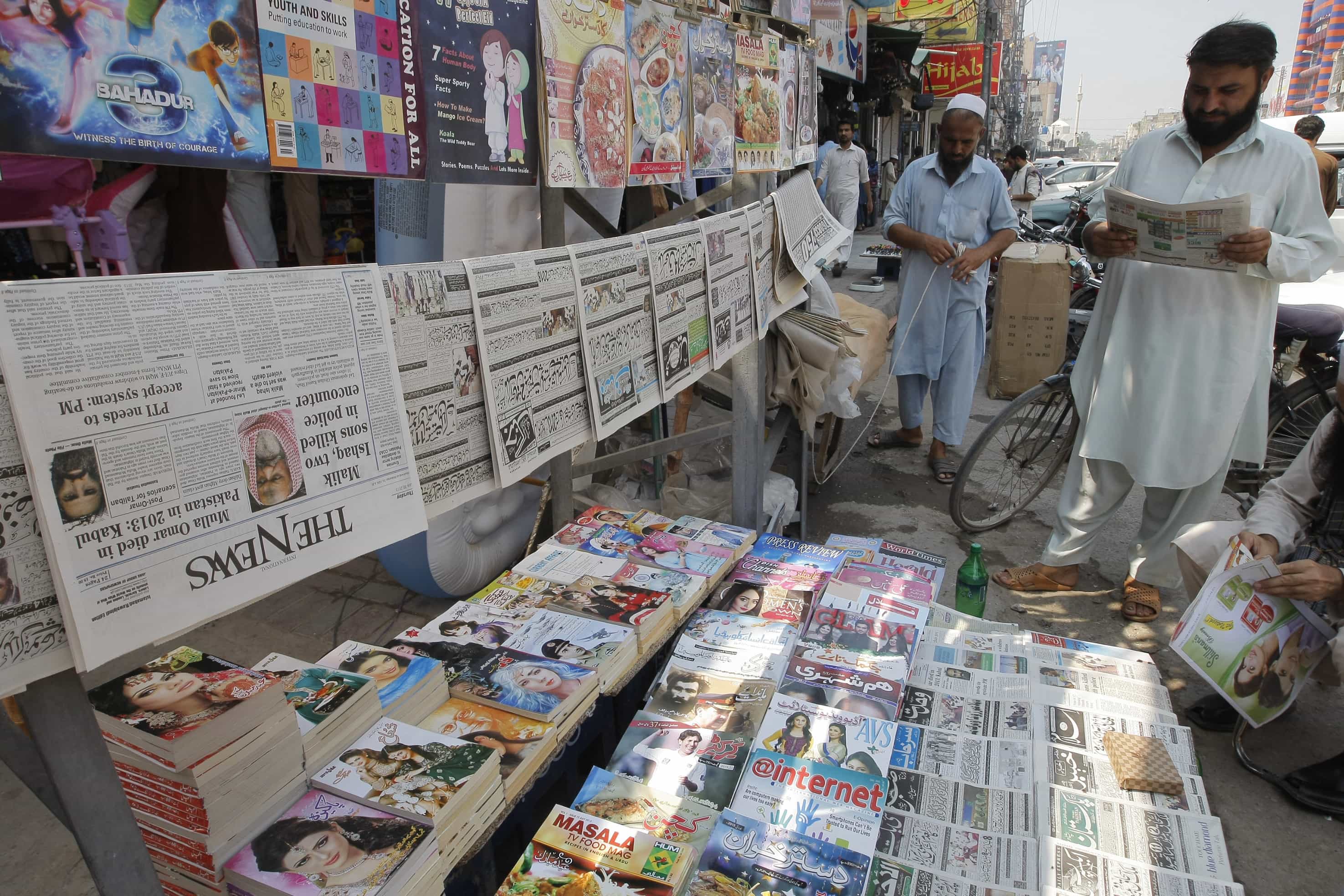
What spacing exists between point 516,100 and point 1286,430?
13.3 feet

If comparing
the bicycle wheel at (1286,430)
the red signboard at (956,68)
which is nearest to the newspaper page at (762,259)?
the bicycle wheel at (1286,430)

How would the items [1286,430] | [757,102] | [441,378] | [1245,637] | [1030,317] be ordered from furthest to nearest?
1. [1030,317]
2. [1286,430]
3. [757,102]
4. [1245,637]
5. [441,378]

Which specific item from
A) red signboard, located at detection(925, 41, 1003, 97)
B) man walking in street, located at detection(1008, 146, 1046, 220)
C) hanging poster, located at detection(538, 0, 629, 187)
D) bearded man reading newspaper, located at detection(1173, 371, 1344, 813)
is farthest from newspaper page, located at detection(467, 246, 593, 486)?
red signboard, located at detection(925, 41, 1003, 97)

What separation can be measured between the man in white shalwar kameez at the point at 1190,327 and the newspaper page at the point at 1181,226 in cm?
4

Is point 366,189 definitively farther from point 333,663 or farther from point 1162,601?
point 1162,601

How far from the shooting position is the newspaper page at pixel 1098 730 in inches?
73.3

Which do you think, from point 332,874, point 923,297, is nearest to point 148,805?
point 332,874

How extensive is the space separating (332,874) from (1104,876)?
1.44m

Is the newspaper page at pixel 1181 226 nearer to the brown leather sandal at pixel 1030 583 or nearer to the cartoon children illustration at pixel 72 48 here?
the brown leather sandal at pixel 1030 583

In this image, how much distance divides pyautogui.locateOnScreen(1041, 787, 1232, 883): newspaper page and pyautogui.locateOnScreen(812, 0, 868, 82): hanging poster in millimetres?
6924

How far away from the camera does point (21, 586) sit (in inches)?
29.2

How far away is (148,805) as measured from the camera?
3.79 ft

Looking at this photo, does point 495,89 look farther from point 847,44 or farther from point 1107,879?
point 847,44

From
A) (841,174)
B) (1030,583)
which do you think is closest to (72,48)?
(1030,583)
